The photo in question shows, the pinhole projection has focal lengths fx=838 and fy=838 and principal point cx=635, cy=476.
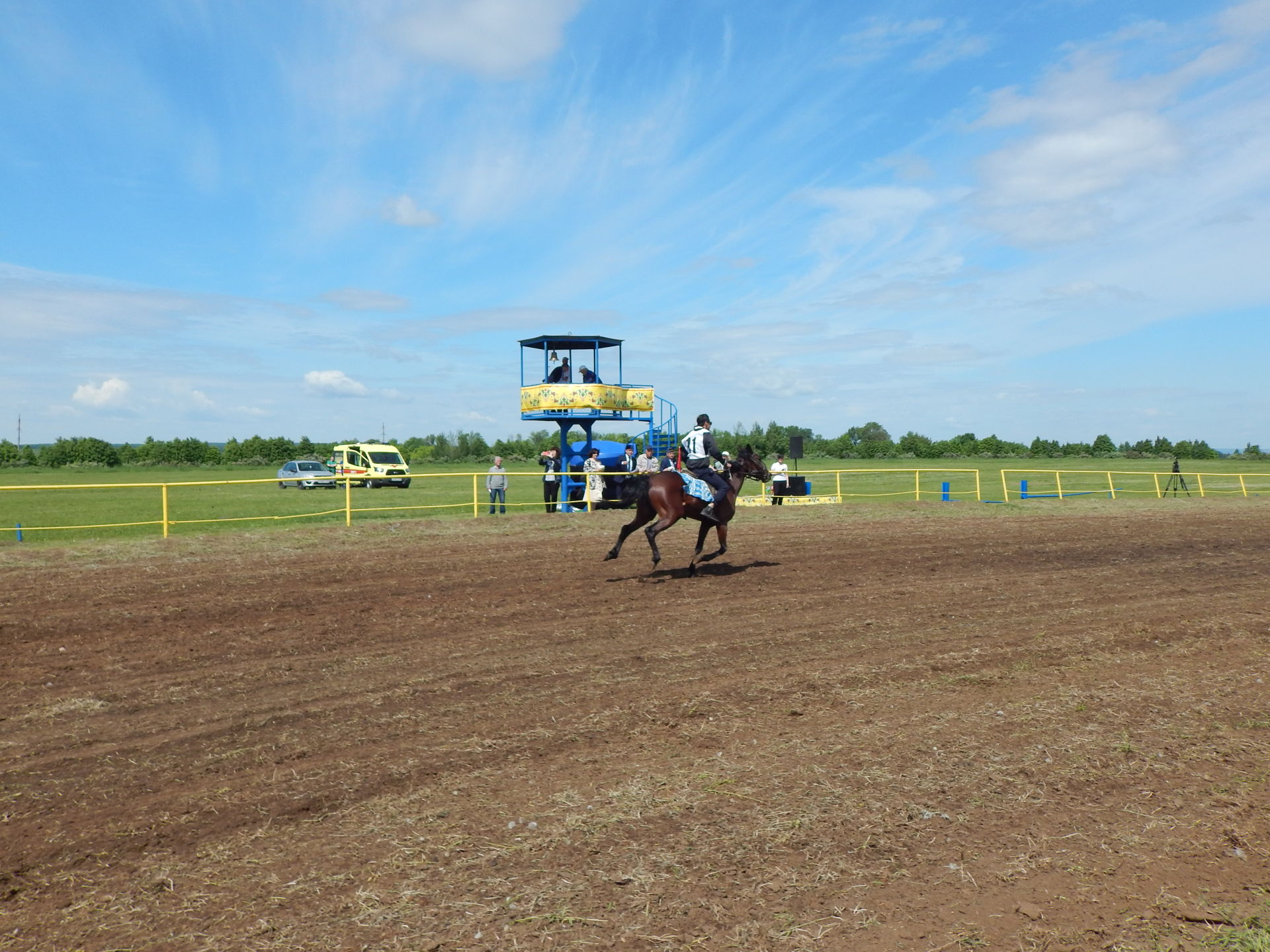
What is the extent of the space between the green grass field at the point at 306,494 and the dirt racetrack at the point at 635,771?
A: 463 cm

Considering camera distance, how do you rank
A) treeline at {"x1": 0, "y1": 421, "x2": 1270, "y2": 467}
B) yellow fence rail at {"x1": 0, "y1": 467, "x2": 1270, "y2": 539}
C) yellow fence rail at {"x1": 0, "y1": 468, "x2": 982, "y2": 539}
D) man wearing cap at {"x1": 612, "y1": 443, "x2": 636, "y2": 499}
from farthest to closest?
treeline at {"x1": 0, "y1": 421, "x2": 1270, "y2": 467} < man wearing cap at {"x1": 612, "y1": 443, "x2": 636, "y2": 499} < yellow fence rail at {"x1": 0, "y1": 467, "x2": 1270, "y2": 539} < yellow fence rail at {"x1": 0, "y1": 468, "x2": 982, "y2": 539}

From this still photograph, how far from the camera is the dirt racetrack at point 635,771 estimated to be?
3.60 meters

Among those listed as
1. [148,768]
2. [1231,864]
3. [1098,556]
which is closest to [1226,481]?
[1098,556]

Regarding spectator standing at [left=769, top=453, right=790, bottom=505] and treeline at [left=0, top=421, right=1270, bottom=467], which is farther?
treeline at [left=0, top=421, right=1270, bottom=467]

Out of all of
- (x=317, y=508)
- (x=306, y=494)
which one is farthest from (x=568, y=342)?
(x=306, y=494)

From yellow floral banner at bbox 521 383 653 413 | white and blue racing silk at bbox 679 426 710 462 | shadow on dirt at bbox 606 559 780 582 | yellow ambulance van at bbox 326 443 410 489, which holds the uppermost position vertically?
yellow floral banner at bbox 521 383 653 413

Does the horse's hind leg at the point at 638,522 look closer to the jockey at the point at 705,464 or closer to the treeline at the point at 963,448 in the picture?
the jockey at the point at 705,464

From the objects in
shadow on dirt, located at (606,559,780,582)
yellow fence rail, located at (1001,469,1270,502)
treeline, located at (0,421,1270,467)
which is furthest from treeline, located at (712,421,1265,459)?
shadow on dirt, located at (606,559,780,582)

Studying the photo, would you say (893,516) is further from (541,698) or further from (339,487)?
(339,487)

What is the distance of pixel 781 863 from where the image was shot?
400 cm

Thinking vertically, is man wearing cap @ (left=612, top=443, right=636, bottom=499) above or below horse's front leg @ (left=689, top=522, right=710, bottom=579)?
above

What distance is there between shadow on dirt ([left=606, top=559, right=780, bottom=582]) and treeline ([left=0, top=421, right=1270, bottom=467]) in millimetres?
50190

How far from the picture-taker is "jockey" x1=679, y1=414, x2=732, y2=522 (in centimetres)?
1258

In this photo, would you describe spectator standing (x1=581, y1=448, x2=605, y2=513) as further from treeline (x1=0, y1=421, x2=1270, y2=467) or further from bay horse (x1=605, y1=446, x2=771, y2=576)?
treeline (x1=0, y1=421, x2=1270, y2=467)
